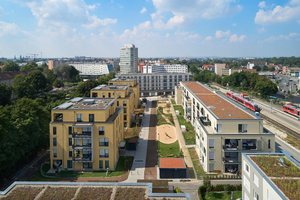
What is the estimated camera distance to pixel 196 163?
1363 inches

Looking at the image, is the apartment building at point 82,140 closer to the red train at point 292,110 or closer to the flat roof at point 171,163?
the flat roof at point 171,163

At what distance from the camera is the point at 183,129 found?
168ft

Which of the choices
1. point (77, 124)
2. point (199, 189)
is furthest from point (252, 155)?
point (77, 124)

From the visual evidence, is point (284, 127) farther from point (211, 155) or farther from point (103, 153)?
point (103, 153)

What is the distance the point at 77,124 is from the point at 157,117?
119ft

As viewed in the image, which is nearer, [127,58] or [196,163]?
[196,163]

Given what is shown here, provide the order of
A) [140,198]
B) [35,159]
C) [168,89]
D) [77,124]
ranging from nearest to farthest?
[140,198] → [77,124] → [35,159] → [168,89]

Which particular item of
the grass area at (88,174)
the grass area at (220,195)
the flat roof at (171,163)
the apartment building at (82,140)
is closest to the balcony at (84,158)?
the apartment building at (82,140)

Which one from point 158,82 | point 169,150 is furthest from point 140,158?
point 158,82

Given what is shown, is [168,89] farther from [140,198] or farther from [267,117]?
[140,198]

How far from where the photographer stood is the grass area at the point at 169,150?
125 feet

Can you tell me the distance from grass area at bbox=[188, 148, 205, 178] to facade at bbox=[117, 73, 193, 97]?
6859cm

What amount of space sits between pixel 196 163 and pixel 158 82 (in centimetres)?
7611

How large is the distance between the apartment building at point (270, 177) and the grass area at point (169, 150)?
1631cm
